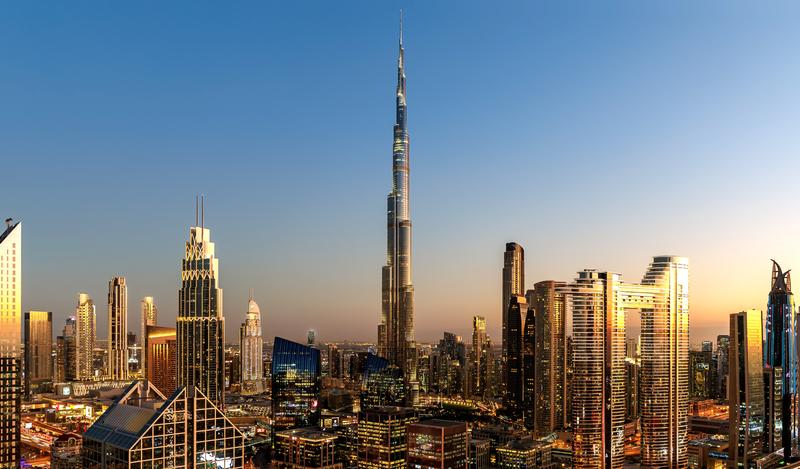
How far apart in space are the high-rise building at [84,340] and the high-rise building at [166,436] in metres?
101

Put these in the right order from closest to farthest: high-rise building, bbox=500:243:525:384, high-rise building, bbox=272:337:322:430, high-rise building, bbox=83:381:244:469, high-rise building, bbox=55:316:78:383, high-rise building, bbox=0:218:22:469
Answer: high-rise building, bbox=83:381:244:469 → high-rise building, bbox=0:218:22:469 → high-rise building, bbox=272:337:322:430 → high-rise building, bbox=55:316:78:383 → high-rise building, bbox=500:243:525:384

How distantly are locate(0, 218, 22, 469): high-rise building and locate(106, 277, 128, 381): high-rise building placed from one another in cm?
8162

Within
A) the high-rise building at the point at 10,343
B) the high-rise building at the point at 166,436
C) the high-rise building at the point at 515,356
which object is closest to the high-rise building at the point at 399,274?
the high-rise building at the point at 515,356

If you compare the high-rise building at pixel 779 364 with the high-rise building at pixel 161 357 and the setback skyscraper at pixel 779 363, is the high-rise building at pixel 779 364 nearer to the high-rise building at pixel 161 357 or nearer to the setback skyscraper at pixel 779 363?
the setback skyscraper at pixel 779 363

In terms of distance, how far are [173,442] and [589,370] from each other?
1917 inches

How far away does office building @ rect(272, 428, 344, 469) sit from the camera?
61.1 metres

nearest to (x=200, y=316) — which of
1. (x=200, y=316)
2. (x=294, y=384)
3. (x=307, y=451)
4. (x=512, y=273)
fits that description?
(x=200, y=316)

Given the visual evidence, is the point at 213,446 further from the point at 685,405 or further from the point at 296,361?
the point at 296,361

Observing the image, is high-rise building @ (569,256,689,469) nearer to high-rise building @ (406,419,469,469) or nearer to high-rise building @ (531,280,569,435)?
high-rise building @ (406,419,469,469)

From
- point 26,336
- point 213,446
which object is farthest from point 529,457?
point 26,336

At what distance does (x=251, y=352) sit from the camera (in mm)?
119250

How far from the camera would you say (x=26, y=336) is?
8400 cm

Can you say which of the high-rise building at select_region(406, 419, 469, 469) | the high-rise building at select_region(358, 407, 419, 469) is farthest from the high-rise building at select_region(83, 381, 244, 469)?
the high-rise building at select_region(358, 407, 419, 469)

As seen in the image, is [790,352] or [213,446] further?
[790,352]
